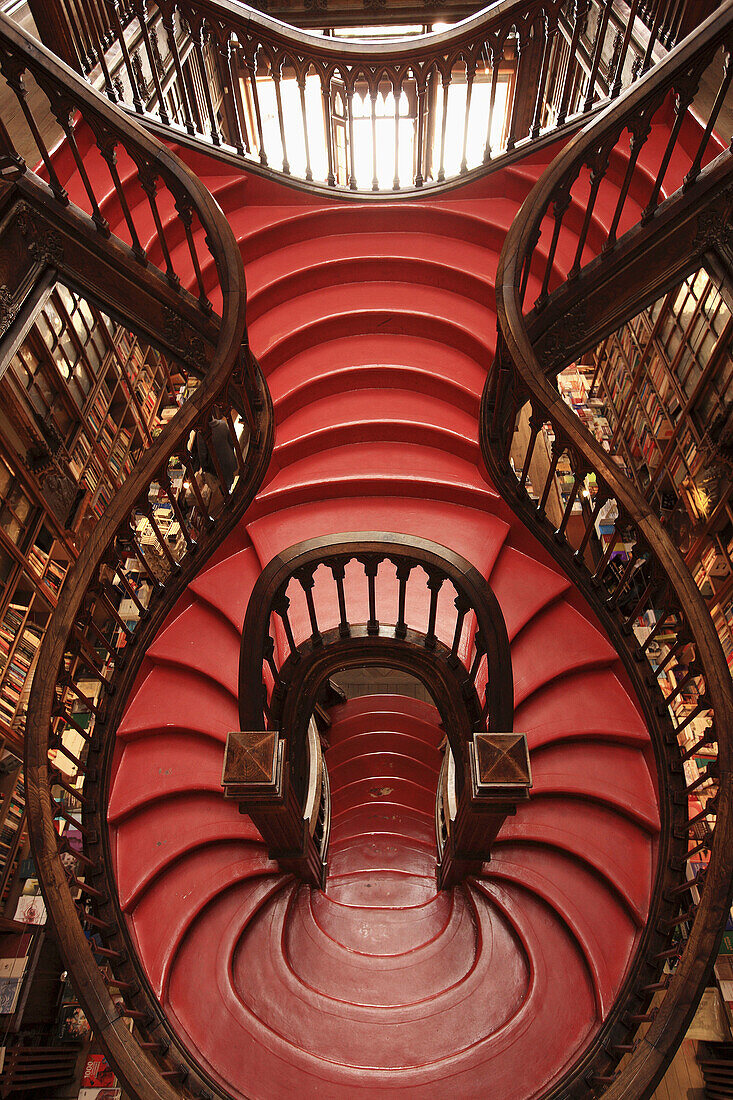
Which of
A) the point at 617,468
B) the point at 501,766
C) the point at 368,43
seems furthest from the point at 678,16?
the point at 501,766

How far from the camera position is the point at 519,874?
3.03 meters

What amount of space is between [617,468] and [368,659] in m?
1.41

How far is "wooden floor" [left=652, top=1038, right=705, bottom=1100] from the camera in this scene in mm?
4121

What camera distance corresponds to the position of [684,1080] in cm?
421

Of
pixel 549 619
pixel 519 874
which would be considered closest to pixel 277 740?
pixel 519 874

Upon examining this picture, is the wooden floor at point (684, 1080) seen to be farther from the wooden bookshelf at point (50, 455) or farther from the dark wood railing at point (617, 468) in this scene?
the wooden bookshelf at point (50, 455)

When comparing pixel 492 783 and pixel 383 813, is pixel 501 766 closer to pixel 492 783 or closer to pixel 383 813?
pixel 492 783

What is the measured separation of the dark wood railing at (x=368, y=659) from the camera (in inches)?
98.7

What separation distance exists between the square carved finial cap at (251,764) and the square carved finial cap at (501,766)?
740 mm

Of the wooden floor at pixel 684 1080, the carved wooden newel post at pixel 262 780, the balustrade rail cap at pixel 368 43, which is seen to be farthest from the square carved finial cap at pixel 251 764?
the wooden floor at pixel 684 1080

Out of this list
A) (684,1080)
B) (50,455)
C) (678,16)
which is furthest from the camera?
(50,455)

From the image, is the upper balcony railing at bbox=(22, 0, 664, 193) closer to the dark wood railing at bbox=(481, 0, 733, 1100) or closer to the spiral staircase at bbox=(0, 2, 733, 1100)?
the spiral staircase at bbox=(0, 2, 733, 1100)

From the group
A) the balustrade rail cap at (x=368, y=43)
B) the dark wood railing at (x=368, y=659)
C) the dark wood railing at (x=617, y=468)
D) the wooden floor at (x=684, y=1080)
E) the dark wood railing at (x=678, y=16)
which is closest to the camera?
the dark wood railing at (x=617, y=468)

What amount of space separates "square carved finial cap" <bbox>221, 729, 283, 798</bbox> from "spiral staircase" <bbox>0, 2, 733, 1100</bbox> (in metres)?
0.12
